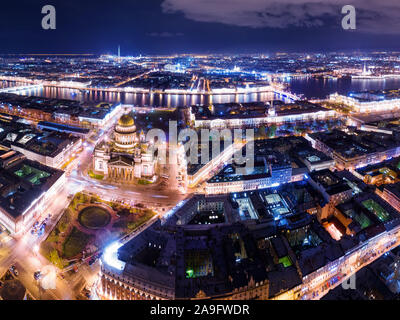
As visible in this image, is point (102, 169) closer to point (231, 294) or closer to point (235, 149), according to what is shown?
point (235, 149)

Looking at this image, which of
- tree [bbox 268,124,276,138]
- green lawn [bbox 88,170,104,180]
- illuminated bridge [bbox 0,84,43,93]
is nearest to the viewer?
green lawn [bbox 88,170,104,180]

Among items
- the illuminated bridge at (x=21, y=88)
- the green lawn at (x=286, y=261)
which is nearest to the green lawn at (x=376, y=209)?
the green lawn at (x=286, y=261)

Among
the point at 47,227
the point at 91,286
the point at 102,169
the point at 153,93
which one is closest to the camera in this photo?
the point at 91,286

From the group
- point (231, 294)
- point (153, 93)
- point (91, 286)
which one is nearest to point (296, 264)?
point (231, 294)

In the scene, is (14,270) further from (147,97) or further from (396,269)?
(147,97)

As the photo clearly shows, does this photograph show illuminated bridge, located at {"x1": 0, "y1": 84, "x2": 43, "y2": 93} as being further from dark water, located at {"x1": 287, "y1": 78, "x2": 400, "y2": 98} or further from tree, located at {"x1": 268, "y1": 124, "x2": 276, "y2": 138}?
dark water, located at {"x1": 287, "y1": 78, "x2": 400, "y2": 98}

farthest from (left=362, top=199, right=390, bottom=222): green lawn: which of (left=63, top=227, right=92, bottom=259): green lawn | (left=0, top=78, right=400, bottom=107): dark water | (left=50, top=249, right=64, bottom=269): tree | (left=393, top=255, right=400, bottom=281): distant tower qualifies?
(left=0, top=78, right=400, bottom=107): dark water

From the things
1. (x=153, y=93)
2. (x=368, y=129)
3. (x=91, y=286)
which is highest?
(x=153, y=93)

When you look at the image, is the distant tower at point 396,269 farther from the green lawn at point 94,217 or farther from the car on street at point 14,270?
the car on street at point 14,270
